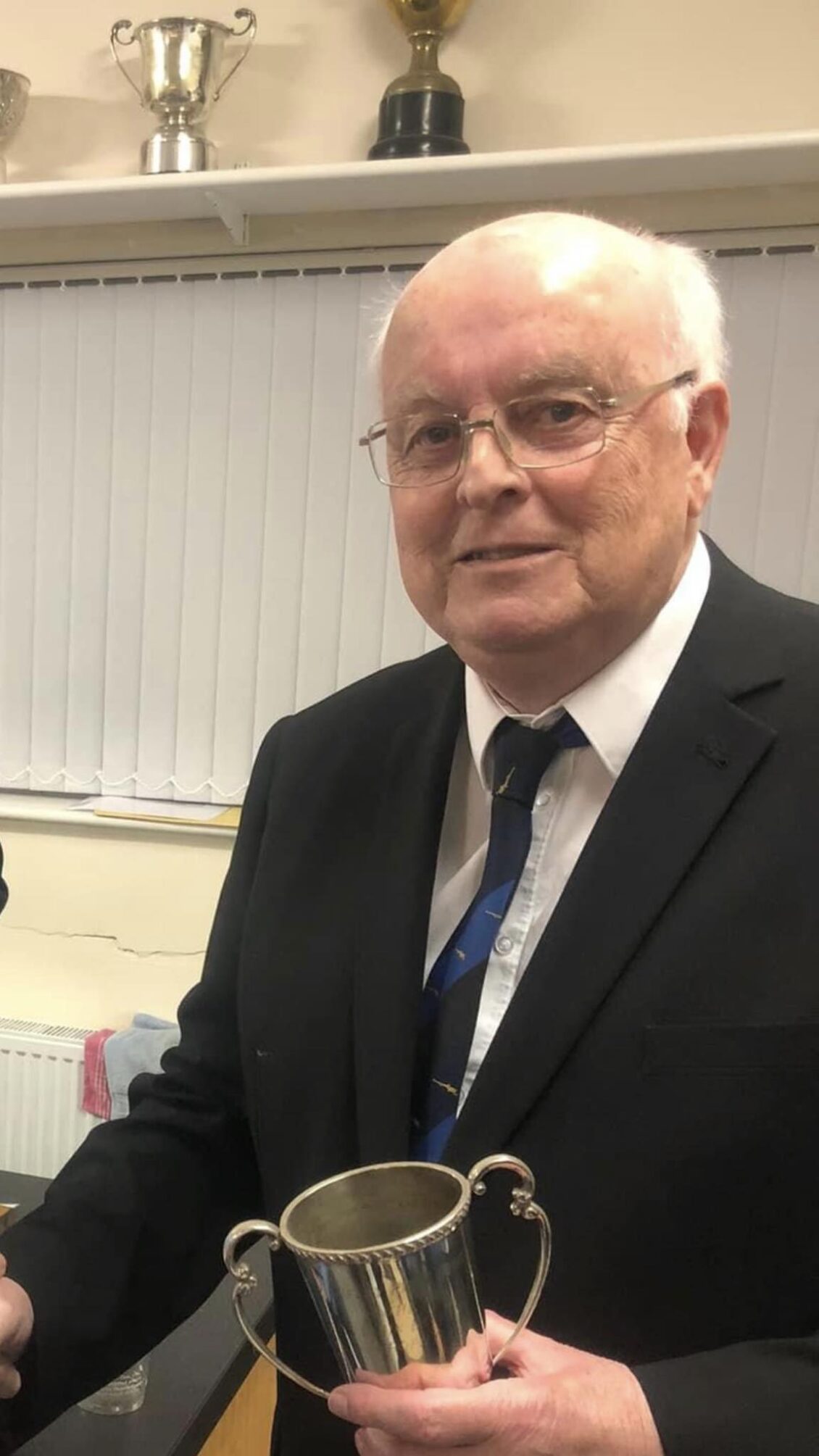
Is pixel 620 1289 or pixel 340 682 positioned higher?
pixel 340 682

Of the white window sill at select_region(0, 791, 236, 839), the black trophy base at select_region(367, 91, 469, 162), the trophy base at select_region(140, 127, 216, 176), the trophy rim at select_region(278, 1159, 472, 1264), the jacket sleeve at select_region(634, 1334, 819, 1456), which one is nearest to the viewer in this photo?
the trophy rim at select_region(278, 1159, 472, 1264)

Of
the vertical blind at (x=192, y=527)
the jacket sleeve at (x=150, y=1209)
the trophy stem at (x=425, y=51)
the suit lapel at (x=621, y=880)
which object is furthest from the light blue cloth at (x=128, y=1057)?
the trophy stem at (x=425, y=51)

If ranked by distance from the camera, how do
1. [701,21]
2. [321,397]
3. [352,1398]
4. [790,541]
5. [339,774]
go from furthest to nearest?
1. [321,397]
2. [790,541]
3. [701,21]
4. [339,774]
5. [352,1398]

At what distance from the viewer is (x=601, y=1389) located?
0.71 m

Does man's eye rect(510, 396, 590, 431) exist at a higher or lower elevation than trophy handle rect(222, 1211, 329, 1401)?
higher

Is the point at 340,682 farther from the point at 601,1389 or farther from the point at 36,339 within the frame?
the point at 601,1389

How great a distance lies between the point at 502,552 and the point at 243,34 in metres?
1.89

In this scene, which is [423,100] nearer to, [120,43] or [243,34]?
[243,34]

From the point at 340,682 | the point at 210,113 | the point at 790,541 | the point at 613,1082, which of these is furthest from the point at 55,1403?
the point at 210,113

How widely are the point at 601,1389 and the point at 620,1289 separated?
0.10m

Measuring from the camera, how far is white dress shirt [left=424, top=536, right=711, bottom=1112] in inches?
34.6

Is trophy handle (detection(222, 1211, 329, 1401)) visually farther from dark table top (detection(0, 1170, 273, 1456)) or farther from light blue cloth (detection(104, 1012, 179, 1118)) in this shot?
light blue cloth (detection(104, 1012, 179, 1118))

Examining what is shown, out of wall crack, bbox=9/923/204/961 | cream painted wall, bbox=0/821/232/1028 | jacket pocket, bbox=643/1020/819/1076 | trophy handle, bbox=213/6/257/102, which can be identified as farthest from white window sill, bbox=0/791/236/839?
jacket pocket, bbox=643/1020/819/1076

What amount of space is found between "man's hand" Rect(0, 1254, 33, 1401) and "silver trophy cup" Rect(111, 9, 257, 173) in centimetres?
197
